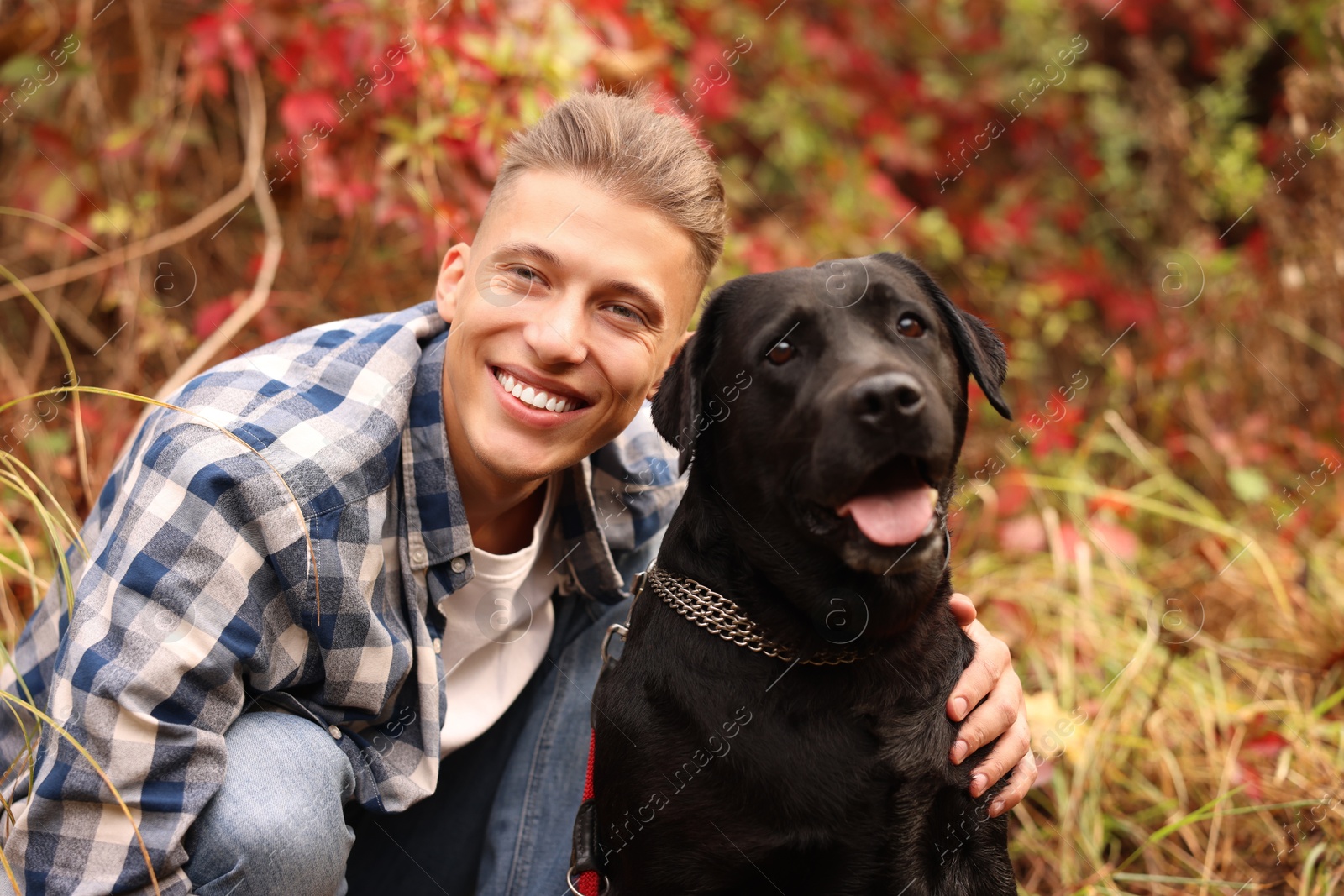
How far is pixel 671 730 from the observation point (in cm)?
162

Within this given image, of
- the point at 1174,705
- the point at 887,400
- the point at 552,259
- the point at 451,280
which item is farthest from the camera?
the point at 1174,705

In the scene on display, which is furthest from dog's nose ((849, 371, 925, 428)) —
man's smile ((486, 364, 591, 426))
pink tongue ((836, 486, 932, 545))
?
man's smile ((486, 364, 591, 426))

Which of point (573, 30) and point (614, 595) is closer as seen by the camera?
point (614, 595)

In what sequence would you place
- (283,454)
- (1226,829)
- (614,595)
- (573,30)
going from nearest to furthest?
(283,454)
(614,595)
(1226,829)
(573,30)

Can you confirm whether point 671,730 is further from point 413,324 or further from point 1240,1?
point 1240,1

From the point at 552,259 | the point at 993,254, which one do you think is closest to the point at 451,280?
the point at 552,259

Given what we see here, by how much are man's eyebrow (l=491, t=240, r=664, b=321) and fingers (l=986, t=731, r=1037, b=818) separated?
1.07 meters

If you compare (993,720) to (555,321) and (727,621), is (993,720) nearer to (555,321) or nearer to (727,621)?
(727,621)

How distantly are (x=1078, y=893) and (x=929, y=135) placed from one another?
3834 mm

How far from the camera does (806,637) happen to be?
1.64m

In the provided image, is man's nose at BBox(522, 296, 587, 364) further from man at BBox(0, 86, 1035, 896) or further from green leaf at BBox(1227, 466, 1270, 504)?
green leaf at BBox(1227, 466, 1270, 504)

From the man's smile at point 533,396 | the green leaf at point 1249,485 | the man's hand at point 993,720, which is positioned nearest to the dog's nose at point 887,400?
the man's hand at point 993,720

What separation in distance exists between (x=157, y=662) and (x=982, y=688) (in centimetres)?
131

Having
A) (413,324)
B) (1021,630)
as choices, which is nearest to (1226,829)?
(1021,630)
